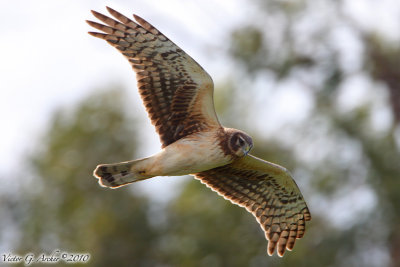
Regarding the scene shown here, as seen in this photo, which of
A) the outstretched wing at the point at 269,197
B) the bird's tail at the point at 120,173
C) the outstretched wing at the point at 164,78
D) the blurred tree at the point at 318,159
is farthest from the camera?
the blurred tree at the point at 318,159

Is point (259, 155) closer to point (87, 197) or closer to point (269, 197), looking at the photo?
point (87, 197)

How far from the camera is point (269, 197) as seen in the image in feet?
34.6

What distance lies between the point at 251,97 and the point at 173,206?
371 cm

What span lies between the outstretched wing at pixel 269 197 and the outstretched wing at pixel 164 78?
97 cm

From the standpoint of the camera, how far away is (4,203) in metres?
24.5

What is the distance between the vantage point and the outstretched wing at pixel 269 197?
1032 cm

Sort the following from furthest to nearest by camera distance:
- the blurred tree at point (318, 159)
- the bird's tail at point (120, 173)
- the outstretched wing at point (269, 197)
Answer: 1. the blurred tree at point (318, 159)
2. the outstretched wing at point (269, 197)
3. the bird's tail at point (120, 173)

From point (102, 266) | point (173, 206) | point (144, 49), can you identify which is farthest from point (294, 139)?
point (144, 49)

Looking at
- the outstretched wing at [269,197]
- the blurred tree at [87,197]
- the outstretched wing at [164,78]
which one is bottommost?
the blurred tree at [87,197]

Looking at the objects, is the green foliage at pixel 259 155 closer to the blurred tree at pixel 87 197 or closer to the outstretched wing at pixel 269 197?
the blurred tree at pixel 87 197

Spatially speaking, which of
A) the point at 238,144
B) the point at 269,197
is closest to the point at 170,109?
the point at 238,144

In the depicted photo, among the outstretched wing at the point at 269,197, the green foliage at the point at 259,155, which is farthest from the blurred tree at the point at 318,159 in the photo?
the outstretched wing at the point at 269,197

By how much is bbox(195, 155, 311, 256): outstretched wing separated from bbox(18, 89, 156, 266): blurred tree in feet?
37.1

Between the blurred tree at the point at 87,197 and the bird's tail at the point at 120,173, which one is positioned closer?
the bird's tail at the point at 120,173
